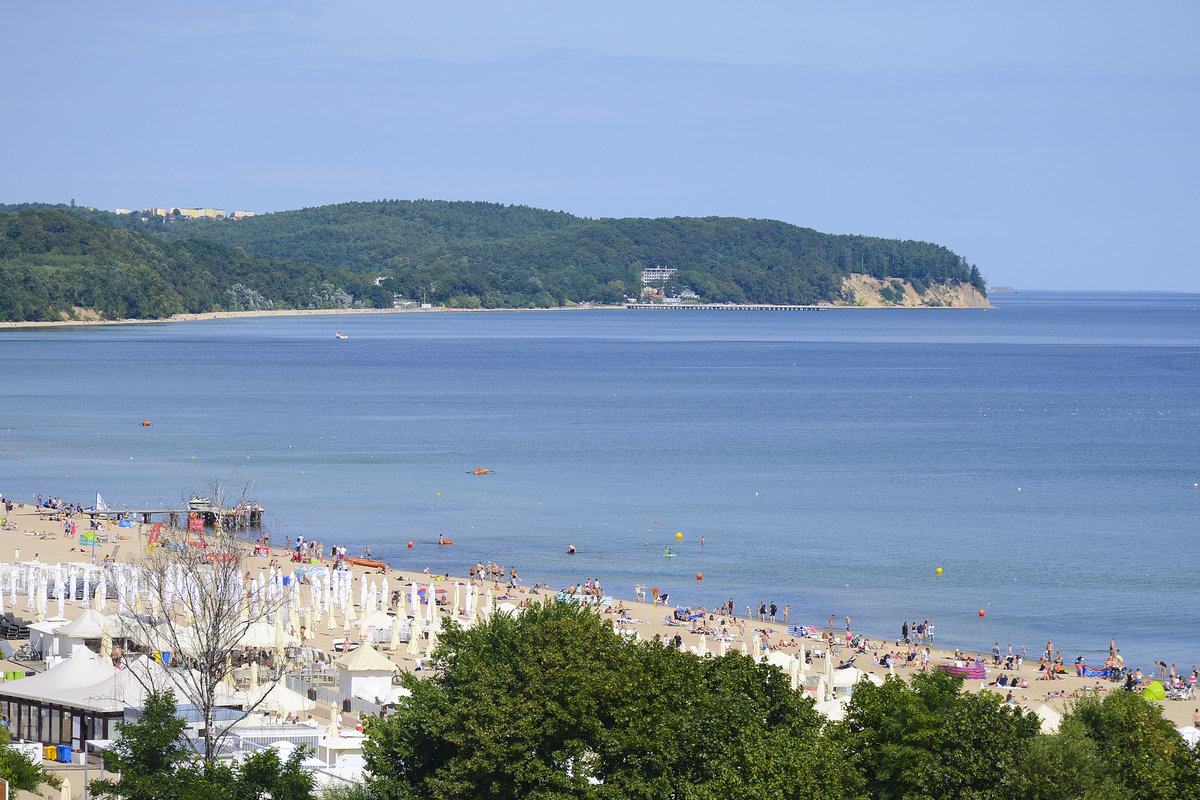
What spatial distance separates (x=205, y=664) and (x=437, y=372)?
12538 cm

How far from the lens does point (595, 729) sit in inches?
732

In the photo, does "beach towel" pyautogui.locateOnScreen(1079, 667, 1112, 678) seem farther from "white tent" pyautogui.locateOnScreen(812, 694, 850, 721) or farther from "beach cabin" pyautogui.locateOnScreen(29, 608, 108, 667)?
"beach cabin" pyautogui.locateOnScreen(29, 608, 108, 667)

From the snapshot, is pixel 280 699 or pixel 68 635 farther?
pixel 68 635

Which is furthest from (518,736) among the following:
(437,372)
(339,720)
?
(437,372)

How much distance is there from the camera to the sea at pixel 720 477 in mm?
49562

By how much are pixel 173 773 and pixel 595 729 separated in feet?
17.5

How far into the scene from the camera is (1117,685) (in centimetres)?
3581

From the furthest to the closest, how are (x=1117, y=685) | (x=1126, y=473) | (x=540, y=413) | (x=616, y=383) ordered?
(x=616, y=383) → (x=540, y=413) → (x=1126, y=473) → (x=1117, y=685)

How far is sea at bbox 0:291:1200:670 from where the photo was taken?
4956 cm

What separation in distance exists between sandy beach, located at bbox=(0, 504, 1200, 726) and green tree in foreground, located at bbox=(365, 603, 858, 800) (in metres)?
6.54

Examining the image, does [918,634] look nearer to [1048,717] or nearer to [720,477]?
[1048,717]

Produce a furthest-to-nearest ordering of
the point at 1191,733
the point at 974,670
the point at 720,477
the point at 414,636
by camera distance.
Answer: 1. the point at 720,477
2. the point at 974,670
3. the point at 414,636
4. the point at 1191,733

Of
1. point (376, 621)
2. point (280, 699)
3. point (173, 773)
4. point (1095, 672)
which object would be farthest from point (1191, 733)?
point (376, 621)

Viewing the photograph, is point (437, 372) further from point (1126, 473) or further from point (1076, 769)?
point (1076, 769)
